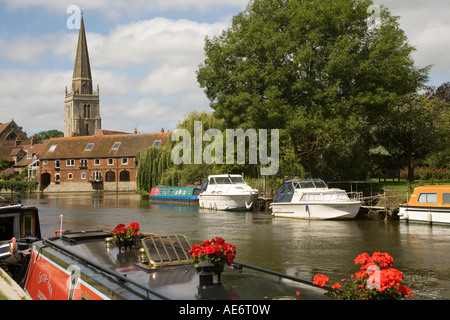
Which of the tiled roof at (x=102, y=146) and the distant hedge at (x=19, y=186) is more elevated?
the tiled roof at (x=102, y=146)

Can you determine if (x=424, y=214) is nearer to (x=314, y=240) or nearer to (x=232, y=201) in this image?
(x=314, y=240)

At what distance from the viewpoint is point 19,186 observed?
266 ft

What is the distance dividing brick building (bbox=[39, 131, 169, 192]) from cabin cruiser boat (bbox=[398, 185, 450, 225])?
57557mm

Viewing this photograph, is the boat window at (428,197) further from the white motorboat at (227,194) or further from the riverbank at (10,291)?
the riverbank at (10,291)

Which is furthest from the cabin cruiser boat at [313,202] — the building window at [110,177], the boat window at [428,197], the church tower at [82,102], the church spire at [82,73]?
the church spire at [82,73]

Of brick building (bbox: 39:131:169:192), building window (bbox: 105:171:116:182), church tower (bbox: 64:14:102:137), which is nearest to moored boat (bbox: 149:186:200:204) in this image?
brick building (bbox: 39:131:169:192)

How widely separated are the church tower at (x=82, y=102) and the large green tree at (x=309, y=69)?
112m

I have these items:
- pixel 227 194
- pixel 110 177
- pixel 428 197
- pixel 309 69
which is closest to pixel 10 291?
pixel 428 197

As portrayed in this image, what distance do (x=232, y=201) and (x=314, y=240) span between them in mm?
16563

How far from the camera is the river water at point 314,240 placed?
1476cm

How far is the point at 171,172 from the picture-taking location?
54188 mm

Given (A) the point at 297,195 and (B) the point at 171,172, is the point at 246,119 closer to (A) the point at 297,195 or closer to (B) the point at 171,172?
(A) the point at 297,195

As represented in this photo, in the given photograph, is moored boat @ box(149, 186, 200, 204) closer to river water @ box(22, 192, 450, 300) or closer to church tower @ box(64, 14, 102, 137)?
river water @ box(22, 192, 450, 300)
